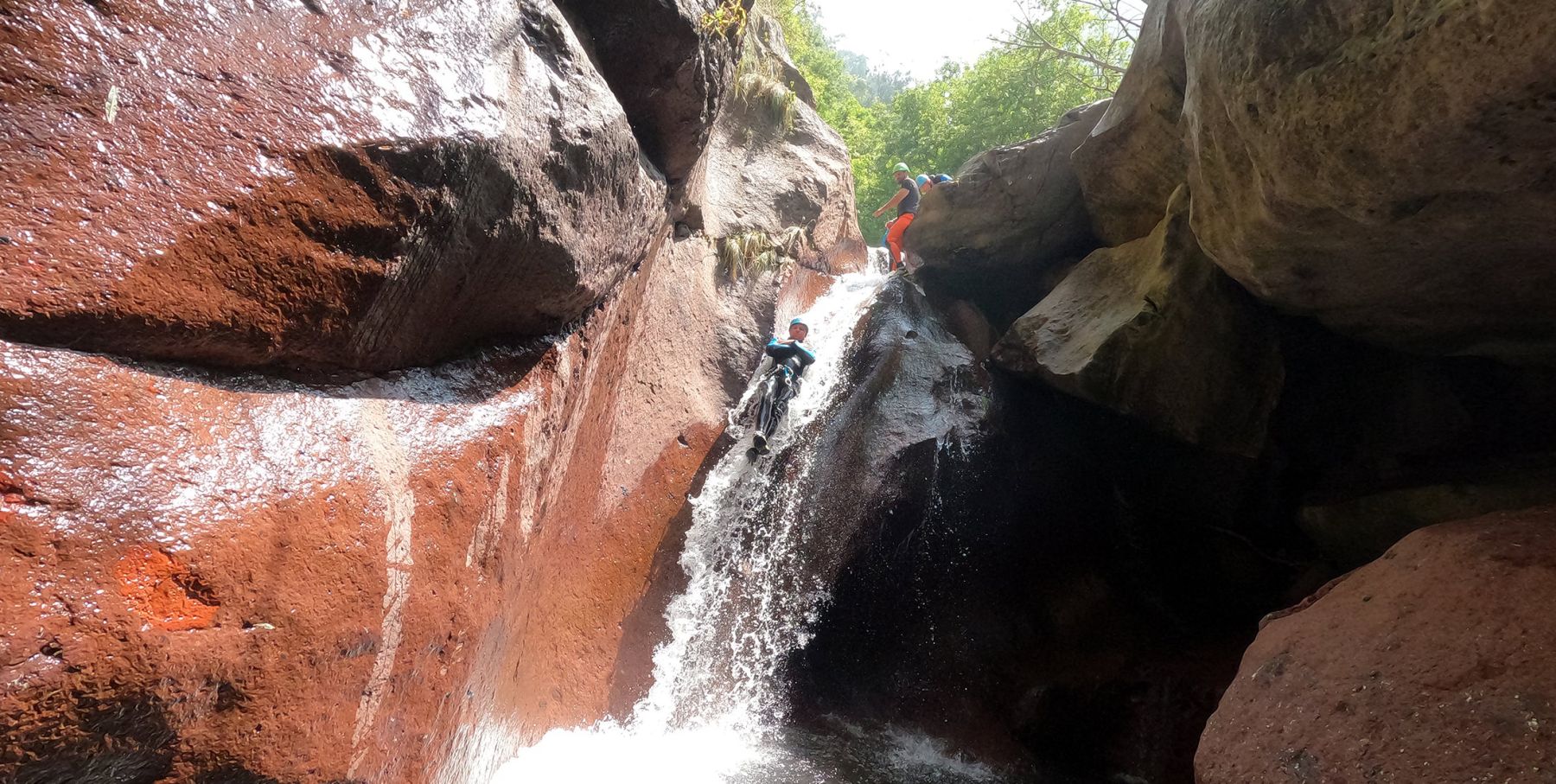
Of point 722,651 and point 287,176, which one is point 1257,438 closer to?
point 722,651

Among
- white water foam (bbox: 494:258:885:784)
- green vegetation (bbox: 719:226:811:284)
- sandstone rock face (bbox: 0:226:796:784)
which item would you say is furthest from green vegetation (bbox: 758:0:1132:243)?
sandstone rock face (bbox: 0:226:796:784)

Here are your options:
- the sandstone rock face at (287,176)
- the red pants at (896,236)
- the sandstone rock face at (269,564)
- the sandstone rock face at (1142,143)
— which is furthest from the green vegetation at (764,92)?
the sandstone rock face at (269,564)

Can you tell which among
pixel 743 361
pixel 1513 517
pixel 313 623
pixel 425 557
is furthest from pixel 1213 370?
pixel 313 623

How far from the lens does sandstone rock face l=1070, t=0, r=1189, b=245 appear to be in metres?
5.23

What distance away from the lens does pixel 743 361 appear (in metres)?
8.25

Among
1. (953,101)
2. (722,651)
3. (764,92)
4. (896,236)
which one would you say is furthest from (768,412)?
(953,101)

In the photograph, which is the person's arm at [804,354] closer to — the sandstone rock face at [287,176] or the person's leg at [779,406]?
the person's leg at [779,406]

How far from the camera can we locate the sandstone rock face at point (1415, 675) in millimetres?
2045

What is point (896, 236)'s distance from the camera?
488 inches

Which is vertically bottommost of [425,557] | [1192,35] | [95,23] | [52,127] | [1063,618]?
[425,557]

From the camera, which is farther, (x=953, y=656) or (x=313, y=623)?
(x=953, y=656)

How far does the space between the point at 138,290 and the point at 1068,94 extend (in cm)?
1947

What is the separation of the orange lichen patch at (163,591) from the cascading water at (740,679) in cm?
249

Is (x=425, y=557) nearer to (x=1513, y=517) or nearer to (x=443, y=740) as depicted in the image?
(x=443, y=740)
